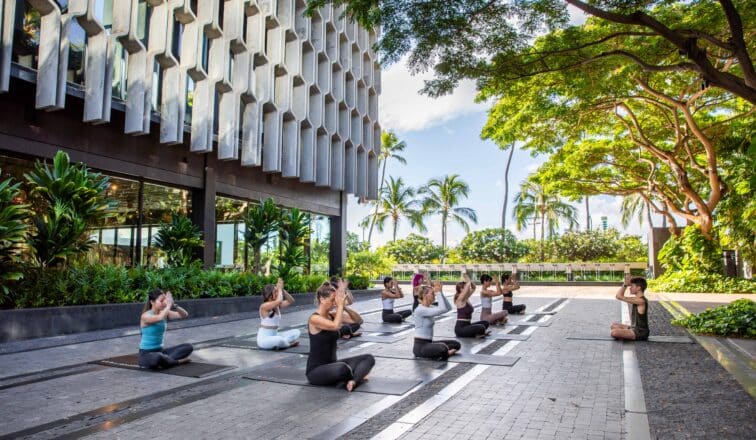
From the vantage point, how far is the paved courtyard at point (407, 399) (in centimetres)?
489

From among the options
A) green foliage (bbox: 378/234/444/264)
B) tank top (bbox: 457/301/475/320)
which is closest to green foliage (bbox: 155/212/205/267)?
tank top (bbox: 457/301/475/320)

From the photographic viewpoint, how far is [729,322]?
10617 millimetres

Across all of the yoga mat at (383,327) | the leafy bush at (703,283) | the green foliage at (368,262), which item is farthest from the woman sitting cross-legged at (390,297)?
the green foliage at (368,262)

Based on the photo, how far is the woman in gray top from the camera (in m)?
8.02

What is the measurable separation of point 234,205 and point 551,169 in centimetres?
1677

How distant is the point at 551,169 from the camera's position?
28.6 m

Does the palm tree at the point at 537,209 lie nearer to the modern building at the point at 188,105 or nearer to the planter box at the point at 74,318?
the modern building at the point at 188,105

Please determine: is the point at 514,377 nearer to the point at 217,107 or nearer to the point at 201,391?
the point at 201,391

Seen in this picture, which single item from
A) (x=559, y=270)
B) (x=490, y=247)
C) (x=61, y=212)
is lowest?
(x=559, y=270)

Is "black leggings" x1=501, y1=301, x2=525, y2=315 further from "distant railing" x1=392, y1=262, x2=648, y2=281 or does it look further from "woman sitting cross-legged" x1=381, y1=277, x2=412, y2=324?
"distant railing" x1=392, y1=262, x2=648, y2=281

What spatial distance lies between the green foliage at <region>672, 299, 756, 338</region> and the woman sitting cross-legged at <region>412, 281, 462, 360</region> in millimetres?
5847

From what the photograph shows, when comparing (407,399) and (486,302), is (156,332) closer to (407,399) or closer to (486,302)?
(407,399)

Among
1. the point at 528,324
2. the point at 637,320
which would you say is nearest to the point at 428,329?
the point at 637,320

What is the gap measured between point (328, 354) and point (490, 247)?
3945 centimetres
